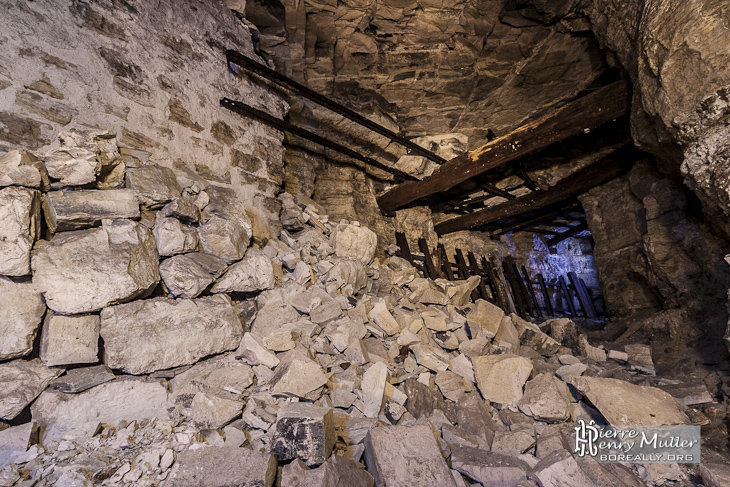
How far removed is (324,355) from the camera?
6.07 ft

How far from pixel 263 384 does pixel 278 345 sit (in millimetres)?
212

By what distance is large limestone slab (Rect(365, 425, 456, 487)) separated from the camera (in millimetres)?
1221

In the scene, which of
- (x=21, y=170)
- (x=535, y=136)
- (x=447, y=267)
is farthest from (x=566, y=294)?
(x=21, y=170)

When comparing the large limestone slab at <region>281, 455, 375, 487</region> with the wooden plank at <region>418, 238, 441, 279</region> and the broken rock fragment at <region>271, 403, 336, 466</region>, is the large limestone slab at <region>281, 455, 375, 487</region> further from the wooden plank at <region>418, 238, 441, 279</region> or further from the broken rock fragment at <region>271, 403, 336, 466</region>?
the wooden plank at <region>418, 238, 441, 279</region>

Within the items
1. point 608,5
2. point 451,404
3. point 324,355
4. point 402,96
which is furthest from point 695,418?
point 402,96

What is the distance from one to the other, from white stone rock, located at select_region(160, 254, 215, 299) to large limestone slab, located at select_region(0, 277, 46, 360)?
49 cm

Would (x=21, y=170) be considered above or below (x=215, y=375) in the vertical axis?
above

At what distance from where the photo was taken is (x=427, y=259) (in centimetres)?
495

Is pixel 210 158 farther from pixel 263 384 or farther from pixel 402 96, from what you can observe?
pixel 402 96

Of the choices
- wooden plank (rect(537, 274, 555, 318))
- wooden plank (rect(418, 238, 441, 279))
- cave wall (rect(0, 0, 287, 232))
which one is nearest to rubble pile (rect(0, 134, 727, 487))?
cave wall (rect(0, 0, 287, 232))

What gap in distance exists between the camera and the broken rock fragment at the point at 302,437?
1.24m

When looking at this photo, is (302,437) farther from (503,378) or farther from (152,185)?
→ (152,185)

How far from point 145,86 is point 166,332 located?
68.2 inches

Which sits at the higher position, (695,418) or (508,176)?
(508,176)
